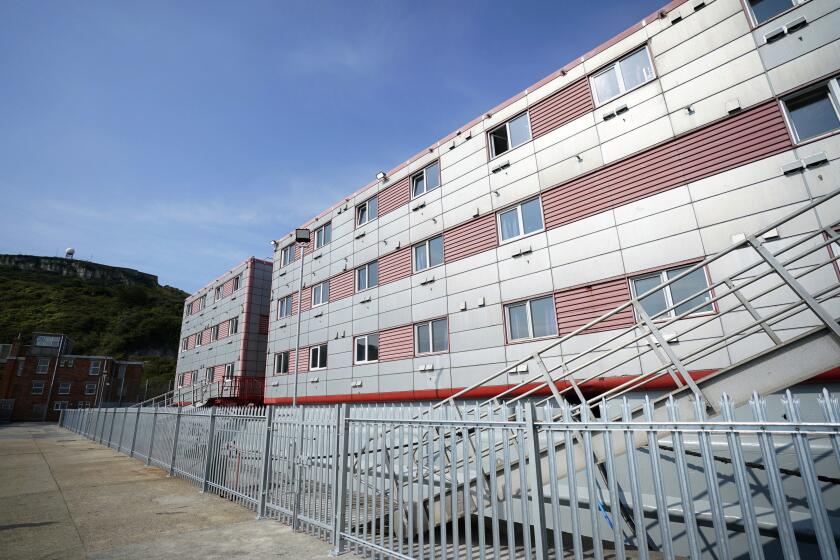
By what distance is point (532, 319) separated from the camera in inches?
497

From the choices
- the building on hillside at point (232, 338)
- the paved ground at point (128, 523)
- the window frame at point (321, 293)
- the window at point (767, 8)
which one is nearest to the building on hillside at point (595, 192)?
the window at point (767, 8)

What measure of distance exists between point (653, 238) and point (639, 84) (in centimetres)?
465

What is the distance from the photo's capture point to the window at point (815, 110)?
8.70m

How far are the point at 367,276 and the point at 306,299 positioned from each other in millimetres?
5660

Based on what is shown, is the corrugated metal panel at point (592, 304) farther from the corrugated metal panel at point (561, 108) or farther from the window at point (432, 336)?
the corrugated metal panel at point (561, 108)

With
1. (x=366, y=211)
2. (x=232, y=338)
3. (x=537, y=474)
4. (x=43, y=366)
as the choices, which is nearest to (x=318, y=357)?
(x=366, y=211)

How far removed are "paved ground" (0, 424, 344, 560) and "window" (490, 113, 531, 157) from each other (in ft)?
43.1

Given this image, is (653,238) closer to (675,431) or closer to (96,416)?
(675,431)

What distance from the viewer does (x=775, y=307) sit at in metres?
8.48

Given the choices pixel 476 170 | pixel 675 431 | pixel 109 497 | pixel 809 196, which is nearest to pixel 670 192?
pixel 809 196

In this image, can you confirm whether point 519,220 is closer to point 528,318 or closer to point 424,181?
point 528,318

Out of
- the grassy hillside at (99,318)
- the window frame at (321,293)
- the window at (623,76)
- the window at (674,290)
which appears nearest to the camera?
the window at (674,290)

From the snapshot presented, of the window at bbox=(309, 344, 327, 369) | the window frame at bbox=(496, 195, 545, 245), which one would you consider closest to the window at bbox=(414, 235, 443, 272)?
the window frame at bbox=(496, 195, 545, 245)

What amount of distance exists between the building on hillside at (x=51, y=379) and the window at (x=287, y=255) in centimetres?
4098
